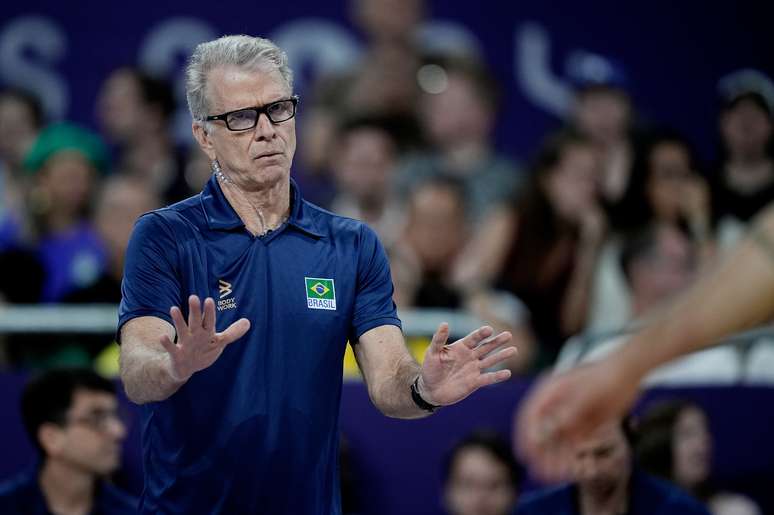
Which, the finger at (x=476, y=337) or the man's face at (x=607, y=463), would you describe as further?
the man's face at (x=607, y=463)

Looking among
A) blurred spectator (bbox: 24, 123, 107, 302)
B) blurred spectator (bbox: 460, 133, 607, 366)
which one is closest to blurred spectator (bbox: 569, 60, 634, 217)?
Answer: blurred spectator (bbox: 460, 133, 607, 366)

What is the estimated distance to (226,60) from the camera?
157 inches

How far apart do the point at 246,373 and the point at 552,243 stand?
4163 millimetres

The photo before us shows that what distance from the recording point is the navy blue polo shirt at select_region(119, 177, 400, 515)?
385 centimetres

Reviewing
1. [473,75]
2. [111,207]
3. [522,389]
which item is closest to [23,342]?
[111,207]

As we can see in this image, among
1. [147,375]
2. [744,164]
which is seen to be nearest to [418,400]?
[147,375]

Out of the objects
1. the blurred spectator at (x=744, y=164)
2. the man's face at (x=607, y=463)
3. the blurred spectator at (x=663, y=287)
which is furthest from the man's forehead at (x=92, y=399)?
the blurred spectator at (x=744, y=164)

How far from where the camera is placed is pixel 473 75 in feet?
29.5

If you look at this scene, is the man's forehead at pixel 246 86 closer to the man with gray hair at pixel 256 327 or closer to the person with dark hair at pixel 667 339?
the man with gray hair at pixel 256 327

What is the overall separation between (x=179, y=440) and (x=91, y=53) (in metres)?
→ 6.93

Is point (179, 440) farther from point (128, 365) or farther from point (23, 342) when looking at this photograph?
point (23, 342)

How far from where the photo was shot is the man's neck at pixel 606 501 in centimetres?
612

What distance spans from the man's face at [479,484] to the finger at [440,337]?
280 cm

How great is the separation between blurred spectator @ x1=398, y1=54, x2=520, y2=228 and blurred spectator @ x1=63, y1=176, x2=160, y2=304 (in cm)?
149
